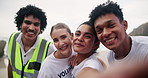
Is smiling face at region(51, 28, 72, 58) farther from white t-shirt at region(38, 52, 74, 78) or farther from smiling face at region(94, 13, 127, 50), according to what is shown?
smiling face at region(94, 13, 127, 50)

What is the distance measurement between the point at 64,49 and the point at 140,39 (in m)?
0.87

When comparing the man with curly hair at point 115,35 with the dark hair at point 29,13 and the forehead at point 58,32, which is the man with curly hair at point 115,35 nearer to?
the forehead at point 58,32

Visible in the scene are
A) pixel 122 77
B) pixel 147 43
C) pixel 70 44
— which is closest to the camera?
pixel 122 77

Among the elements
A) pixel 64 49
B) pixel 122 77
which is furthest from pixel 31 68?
pixel 122 77

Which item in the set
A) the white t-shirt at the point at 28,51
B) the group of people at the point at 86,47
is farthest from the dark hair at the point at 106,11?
the white t-shirt at the point at 28,51

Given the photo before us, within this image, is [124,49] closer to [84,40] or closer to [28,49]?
[84,40]

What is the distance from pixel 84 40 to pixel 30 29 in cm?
95

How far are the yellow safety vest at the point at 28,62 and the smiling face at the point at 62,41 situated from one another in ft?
1.41

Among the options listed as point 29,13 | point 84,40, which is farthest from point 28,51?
point 84,40

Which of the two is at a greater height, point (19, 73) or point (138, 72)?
point (138, 72)

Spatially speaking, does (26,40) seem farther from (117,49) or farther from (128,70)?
(128,70)

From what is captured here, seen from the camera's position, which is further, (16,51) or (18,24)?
(18,24)

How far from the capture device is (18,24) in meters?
2.50

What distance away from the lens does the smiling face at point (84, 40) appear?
1.47m
